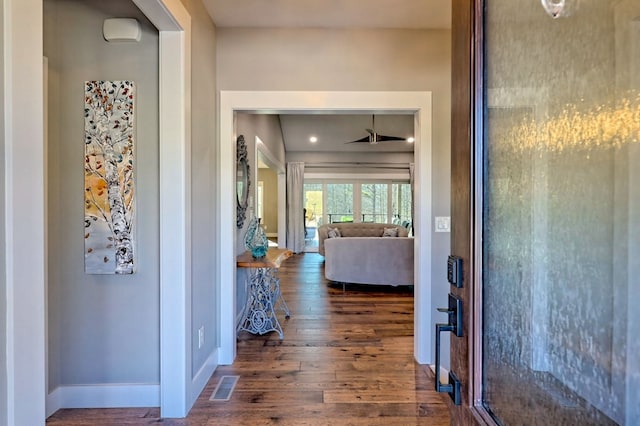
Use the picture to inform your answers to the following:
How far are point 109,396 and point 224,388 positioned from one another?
70 cm

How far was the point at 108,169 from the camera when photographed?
2.05 metres

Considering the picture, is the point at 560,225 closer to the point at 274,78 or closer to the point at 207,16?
the point at 274,78

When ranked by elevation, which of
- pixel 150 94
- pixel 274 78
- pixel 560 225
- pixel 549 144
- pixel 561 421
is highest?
pixel 274 78

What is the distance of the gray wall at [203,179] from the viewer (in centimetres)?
218

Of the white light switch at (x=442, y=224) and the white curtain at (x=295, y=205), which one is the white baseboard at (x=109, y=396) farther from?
the white curtain at (x=295, y=205)

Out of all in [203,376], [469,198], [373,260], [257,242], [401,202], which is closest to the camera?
[469,198]

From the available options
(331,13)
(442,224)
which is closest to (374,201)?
(442,224)

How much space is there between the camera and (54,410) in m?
2.03

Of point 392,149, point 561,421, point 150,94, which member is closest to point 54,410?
point 150,94

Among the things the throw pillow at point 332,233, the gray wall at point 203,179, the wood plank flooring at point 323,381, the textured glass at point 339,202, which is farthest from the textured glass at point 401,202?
the gray wall at point 203,179

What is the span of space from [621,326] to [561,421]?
0.22 metres

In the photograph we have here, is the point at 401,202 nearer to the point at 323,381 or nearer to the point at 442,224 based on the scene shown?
the point at 442,224

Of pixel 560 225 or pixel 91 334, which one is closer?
pixel 560 225

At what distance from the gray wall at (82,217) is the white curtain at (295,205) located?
6.77 meters
